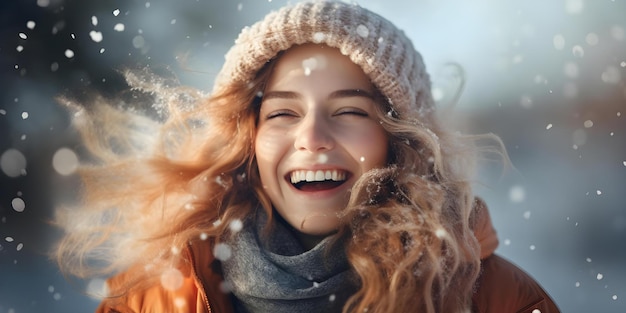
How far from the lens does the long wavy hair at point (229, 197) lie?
188cm

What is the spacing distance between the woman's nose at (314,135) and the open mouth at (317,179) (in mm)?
88

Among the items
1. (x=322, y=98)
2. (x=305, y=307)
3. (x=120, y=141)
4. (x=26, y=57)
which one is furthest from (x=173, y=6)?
(x=305, y=307)

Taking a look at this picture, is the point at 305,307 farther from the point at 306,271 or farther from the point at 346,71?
the point at 346,71

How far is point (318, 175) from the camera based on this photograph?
1.95 m

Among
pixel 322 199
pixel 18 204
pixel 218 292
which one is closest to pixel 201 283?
pixel 218 292

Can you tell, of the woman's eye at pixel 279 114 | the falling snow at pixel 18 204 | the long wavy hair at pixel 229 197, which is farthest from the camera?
the falling snow at pixel 18 204

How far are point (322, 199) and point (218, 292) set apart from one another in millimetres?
456

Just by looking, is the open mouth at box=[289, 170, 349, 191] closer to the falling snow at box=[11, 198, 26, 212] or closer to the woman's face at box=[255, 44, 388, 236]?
the woman's face at box=[255, 44, 388, 236]

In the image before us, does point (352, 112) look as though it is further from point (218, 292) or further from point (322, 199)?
point (218, 292)

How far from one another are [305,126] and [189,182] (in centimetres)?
55

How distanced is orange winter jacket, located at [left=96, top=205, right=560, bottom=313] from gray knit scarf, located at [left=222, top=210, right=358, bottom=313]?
0.08 m

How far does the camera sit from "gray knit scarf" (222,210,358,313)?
1.88 m

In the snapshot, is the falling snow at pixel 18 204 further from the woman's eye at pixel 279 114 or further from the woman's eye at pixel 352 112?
the woman's eye at pixel 352 112

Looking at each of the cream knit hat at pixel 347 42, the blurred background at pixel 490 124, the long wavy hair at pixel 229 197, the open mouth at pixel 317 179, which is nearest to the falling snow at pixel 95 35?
the blurred background at pixel 490 124
